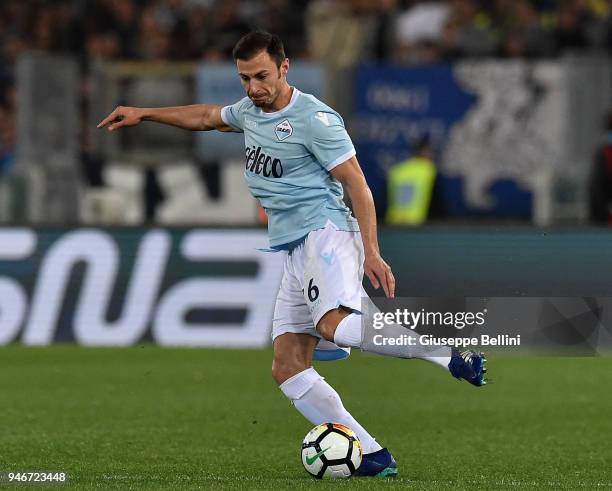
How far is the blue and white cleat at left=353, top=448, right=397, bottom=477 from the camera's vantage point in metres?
7.08

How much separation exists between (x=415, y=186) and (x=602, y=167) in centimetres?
226

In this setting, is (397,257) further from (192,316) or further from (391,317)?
(391,317)

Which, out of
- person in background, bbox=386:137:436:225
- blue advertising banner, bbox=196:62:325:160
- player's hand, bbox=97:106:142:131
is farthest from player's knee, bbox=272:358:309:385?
blue advertising banner, bbox=196:62:325:160

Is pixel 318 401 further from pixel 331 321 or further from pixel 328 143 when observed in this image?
pixel 328 143

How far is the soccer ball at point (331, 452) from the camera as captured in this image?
22.7ft

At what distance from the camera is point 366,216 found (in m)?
6.77

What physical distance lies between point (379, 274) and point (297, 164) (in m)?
0.70

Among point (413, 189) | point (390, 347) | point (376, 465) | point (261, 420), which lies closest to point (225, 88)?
point (413, 189)

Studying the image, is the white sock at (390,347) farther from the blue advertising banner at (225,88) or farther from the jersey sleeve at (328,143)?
the blue advertising banner at (225,88)

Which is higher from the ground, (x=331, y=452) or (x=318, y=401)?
(x=318, y=401)

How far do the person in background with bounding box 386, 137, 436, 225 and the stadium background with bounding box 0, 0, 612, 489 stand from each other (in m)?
0.15

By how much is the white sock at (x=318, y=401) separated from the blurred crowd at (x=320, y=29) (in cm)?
1114

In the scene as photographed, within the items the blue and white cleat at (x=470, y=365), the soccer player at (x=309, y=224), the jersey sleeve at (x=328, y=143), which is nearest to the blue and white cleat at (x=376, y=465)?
the soccer player at (x=309, y=224)

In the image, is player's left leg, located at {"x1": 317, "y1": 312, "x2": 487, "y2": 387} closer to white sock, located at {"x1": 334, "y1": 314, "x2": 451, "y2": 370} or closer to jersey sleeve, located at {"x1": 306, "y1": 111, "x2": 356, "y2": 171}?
white sock, located at {"x1": 334, "y1": 314, "x2": 451, "y2": 370}
